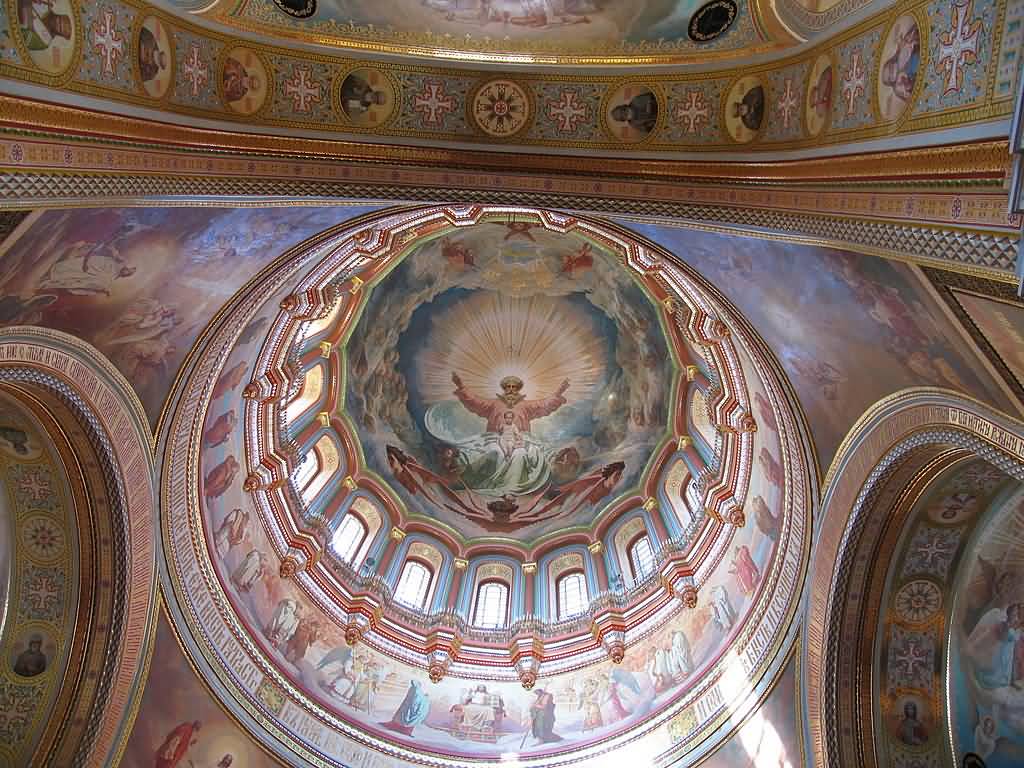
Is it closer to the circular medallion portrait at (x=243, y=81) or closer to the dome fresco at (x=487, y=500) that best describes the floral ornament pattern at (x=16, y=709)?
the dome fresco at (x=487, y=500)

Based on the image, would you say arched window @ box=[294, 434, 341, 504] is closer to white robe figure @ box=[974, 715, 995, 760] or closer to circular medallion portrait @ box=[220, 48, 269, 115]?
circular medallion portrait @ box=[220, 48, 269, 115]

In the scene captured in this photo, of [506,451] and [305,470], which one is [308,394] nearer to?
[305,470]

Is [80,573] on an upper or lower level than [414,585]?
lower

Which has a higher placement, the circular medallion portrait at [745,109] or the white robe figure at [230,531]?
the circular medallion portrait at [745,109]

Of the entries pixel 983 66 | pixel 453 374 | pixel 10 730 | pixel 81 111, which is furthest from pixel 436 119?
pixel 453 374

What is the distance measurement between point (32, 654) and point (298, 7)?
9.75 metres

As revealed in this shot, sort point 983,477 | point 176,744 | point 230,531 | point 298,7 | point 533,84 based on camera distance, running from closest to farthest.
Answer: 1. point 298,7
2. point 533,84
3. point 983,477
4. point 176,744
5. point 230,531

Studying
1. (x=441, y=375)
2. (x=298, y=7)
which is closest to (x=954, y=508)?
(x=298, y=7)

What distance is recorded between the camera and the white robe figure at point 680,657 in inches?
602

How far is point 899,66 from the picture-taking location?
6680 millimetres

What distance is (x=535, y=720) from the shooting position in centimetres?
1656

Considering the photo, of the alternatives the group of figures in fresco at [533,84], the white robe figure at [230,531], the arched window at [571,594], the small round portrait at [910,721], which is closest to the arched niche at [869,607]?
the small round portrait at [910,721]

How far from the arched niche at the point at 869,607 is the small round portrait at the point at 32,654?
11.4m

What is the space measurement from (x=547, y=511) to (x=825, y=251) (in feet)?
45.1
